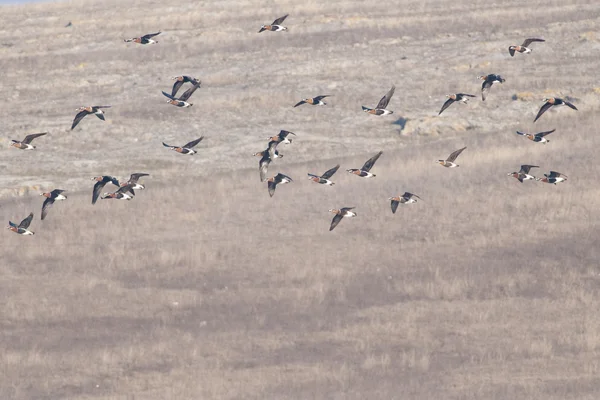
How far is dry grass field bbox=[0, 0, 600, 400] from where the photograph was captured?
114ft

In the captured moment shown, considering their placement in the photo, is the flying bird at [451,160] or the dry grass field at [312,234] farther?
the dry grass field at [312,234]

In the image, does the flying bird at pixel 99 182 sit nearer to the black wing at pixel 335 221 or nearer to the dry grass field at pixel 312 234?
the dry grass field at pixel 312 234

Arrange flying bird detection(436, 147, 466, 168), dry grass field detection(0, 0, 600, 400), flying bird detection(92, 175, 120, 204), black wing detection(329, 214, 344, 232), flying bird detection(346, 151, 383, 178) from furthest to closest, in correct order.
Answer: dry grass field detection(0, 0, 600, 400)
flying bird detection(436, 147, 466, 168)
black wing detection(329, 214, 344, 232)
flying bird detection(346, 151, 383, 178)
flying bird detection(92, 175, 120, 204)

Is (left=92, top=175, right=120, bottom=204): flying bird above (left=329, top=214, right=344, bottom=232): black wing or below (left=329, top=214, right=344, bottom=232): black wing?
above

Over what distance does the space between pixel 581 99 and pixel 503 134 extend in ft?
19.4

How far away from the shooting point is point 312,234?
46.5 metres

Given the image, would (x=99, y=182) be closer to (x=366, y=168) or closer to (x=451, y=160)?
(x=366, y=168)

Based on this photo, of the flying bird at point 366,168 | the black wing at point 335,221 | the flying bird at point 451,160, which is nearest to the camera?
the flying bird at point 366,168

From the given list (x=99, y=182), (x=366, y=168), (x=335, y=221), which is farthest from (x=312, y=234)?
(x=99, y=182)

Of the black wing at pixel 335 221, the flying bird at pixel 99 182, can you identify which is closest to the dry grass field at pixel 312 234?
the black wing at pixel 335 221

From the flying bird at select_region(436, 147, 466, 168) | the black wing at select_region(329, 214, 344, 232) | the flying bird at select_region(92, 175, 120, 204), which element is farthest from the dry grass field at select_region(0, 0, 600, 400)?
the flying bird at select_region(436, 147, 466, 168)

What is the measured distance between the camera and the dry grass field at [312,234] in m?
34.9

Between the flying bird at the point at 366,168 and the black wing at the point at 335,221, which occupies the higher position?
the flying bird at the point at 366,168

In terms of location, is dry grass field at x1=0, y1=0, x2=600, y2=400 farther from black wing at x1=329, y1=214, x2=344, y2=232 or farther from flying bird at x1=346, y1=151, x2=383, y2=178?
flying bird at x1=346, y1=151, x2=383, y2=178
